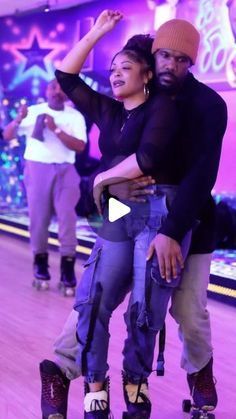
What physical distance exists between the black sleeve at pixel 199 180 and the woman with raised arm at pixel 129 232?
0.05m

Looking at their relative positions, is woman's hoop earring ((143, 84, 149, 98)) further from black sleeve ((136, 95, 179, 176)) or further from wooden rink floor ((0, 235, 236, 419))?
wooden rink floor ((0, 235, 236, 419))

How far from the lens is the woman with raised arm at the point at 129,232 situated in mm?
1701

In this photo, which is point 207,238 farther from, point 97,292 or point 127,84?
point 127,84

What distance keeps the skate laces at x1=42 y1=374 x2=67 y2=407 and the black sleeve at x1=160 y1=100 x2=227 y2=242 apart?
57 centimetres

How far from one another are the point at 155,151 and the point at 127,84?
0.72 ft

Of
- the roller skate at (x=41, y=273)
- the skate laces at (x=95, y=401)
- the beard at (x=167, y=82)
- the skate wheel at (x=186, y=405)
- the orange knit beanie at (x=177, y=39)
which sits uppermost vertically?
the orange knit beanie at (x=177, y=39)

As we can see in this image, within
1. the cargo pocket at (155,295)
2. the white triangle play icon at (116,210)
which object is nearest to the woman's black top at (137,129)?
the white triangle play icon at (116,210)

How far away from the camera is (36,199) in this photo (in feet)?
12.5

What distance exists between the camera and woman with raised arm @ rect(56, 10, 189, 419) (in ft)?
5.58

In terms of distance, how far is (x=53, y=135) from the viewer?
12.4 feet

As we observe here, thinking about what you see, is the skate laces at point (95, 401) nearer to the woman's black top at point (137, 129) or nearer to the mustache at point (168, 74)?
the woman's black top at point (137, 129)

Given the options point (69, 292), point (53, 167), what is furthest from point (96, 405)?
point (53, 167)

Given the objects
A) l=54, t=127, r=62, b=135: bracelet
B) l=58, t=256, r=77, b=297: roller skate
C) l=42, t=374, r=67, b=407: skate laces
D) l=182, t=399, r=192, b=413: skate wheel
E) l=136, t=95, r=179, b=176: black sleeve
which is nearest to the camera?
l=136, t=95, r=179, b=176: black sleeve

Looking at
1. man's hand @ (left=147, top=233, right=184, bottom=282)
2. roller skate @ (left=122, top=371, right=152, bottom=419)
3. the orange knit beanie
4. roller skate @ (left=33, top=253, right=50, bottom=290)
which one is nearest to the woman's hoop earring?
the orange knit beanie
